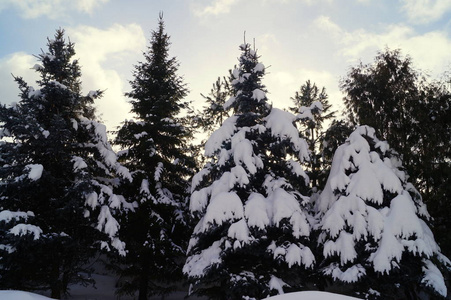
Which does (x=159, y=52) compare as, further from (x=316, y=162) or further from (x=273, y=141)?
(x=316, y=162)

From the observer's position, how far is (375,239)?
995 cm

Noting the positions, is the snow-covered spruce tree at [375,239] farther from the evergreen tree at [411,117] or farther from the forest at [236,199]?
the evergreen tree at [411,117]

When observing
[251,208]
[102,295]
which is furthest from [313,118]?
[102,295]

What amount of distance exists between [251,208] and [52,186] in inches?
288

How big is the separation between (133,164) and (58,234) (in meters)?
5.94

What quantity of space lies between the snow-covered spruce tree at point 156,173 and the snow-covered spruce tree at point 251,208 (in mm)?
3254

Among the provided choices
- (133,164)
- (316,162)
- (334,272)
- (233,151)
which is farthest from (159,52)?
(334,272)

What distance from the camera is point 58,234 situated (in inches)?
393

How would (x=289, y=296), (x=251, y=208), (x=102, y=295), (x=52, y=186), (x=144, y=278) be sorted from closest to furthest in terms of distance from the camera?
(x=289, y=296) → (x=251, y=208) → (x=52, y=186) → (x=144, y=278) → (x=102, y=295)

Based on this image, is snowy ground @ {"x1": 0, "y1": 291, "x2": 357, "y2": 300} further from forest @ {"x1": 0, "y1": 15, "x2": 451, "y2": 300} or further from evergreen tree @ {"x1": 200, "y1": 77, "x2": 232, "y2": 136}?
evergreen tree @ {"x1": 200, "y1": 77, "x2": 232, "y2": 136}

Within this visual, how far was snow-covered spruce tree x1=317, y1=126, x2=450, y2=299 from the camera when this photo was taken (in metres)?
9.66

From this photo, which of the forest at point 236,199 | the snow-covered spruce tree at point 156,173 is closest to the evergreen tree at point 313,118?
the forest at point 236,199

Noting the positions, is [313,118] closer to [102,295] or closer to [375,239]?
[375,239]

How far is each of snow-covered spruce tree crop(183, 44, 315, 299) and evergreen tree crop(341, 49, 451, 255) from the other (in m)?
6.26
